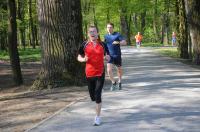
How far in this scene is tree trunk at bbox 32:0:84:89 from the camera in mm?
14148

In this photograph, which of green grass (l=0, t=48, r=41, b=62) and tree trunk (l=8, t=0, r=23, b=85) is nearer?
tree trunk (l=8, t=0, r=23, b=85)

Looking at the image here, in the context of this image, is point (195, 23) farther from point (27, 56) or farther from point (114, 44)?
point (27, 56)

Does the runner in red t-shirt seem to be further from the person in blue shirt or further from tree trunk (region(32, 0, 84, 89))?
tree trunk (region(32, 0, 84, 89))

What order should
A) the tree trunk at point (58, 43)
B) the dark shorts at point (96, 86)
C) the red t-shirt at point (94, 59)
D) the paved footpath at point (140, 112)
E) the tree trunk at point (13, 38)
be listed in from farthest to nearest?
Answer: the tree trunk at point (13, 38)
the tree trunk at point (58, 43)
the red t-shirt at point (94, 59)
the dark shorts at point (96, 86)
the paved footpath at point (140, 112)


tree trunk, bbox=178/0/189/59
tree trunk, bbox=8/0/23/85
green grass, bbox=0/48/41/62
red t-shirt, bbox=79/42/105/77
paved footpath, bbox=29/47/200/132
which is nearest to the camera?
paved footpath, bbox=29/47/200/132

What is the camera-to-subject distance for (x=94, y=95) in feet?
29.2

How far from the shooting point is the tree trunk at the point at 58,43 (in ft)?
46.4

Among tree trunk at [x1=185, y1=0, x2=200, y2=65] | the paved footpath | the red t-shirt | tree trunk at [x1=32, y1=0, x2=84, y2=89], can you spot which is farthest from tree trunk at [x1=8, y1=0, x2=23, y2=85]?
the red t-shirt

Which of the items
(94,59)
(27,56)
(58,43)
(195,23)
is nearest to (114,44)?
(58,43)

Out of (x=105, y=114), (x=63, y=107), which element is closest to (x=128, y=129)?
(x=105, y=114)

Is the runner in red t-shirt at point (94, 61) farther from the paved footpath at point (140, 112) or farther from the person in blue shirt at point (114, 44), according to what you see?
the person in blue shirt at point (114, 44)

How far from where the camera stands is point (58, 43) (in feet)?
46.5

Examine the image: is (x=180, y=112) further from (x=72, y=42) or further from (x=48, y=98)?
(x=72, y=42)

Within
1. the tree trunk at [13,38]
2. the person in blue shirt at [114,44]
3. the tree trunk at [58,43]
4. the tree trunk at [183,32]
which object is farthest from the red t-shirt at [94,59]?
the tree trunk at [183,32]
